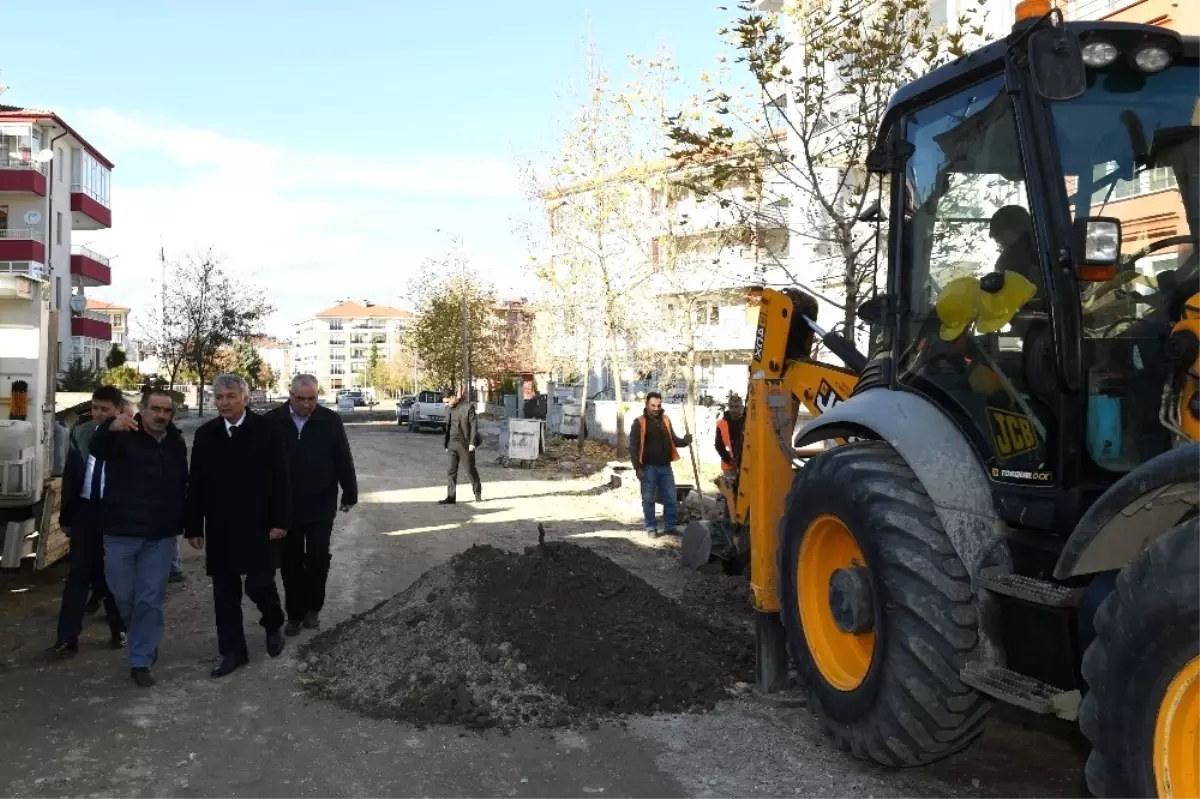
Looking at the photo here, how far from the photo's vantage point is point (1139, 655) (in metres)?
2.84

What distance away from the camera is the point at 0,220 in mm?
44250

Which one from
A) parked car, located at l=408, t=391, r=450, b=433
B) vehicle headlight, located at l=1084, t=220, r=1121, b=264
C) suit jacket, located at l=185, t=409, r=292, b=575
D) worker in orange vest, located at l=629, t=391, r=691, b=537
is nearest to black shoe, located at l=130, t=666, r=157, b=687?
suit jacket, located at l=185, t=409, r=292, b=575

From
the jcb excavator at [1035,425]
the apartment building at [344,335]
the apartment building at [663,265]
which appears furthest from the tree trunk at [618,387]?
the apartment building at [344,335]

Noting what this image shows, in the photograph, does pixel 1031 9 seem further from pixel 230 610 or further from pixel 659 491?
pixel 659 491

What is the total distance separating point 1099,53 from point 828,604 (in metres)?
2.61

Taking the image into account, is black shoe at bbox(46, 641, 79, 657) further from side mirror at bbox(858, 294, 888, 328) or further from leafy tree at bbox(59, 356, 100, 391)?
leafy tree at bbox(59, 356, 100, 391)

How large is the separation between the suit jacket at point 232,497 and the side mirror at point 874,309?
4.12 metres

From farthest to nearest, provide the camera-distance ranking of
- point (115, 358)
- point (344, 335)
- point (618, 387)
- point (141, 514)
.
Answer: point (344, 335)
point (115, 358)
point (618, 387)
point (141, 514)

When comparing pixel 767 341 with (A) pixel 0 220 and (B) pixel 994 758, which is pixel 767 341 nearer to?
(B) pixel 994 758

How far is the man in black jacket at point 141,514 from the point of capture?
6305 mm

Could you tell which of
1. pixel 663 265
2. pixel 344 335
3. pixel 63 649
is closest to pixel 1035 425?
pixel 63 649

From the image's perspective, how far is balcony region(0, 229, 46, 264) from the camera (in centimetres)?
4266

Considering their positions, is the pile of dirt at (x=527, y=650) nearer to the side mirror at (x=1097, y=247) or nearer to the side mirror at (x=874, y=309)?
the side mirror at (x=874, y=309)

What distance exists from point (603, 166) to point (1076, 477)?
21.1 m
